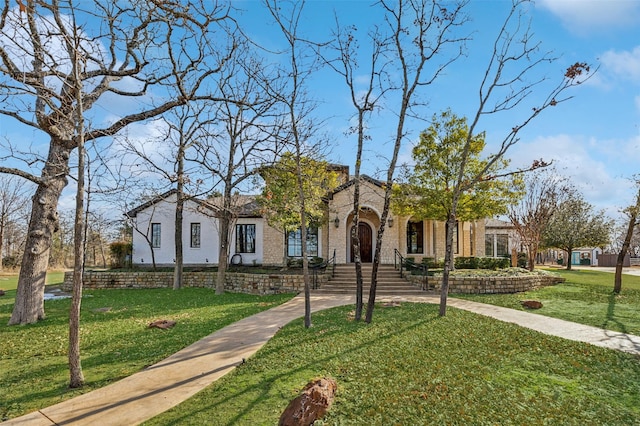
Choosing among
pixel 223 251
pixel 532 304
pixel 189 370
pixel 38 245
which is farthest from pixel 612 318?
pixel 38 245

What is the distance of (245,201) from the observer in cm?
2569

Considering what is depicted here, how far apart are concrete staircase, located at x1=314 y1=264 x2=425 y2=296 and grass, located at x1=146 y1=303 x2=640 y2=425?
21.7 ft

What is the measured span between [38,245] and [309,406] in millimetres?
9112

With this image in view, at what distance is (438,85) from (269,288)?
9951 mm

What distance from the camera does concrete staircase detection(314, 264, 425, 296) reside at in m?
14.8

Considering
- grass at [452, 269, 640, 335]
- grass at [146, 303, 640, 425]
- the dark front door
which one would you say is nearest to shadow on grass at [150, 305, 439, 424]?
grass at [146, 303, 640, 425]

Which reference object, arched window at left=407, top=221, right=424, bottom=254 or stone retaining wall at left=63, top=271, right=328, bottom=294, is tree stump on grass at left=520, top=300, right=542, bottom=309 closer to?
arched window at left=407, top=221, right=424, bottom=254

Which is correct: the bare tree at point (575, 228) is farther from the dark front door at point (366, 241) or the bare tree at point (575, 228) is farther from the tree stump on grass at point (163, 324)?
the tree stump on grass at point (163, 324)

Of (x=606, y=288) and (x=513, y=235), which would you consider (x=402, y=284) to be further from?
(x=513, y=235)

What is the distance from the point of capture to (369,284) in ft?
52.7

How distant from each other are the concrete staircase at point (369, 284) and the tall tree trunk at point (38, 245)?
354 inches

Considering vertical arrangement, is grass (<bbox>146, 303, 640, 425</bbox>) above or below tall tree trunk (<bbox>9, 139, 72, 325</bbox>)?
below

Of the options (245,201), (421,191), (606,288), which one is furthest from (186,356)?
(245,201)

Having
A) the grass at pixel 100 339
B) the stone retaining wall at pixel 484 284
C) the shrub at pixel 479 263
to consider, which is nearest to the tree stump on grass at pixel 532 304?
the stone retaining wall at pixel 484 284
